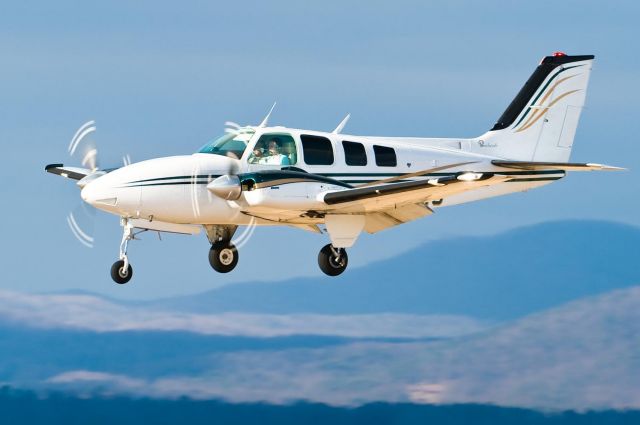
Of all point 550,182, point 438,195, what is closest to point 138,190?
point 438,195

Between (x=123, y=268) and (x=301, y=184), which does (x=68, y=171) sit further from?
(x=301, y=184)

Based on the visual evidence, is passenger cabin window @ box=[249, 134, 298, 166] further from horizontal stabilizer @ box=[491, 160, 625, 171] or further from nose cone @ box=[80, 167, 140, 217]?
horizontal stabilizer @ box=[491, 160, 625, 171]

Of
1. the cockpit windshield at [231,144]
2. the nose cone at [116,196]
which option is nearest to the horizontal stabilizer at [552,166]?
the cockpit windshield at [231,144]

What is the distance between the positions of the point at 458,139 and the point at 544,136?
8.29 feet

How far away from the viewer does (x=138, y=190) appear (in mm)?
34438

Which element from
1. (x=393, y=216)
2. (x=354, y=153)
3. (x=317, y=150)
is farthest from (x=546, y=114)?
(x=317, y=150)

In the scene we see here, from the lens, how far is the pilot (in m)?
35.1

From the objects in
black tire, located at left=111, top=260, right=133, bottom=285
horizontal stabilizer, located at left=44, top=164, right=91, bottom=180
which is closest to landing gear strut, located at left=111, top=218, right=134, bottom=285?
black tire, located at left=111, top=260, right=133, bottom=285

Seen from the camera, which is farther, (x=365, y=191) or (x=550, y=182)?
(x=550, y=182)

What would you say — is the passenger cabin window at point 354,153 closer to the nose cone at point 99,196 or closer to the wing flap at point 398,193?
the wing flap at point 398,193

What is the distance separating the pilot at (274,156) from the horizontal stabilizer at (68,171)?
6.02 metres

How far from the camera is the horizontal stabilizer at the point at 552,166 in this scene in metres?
35.7

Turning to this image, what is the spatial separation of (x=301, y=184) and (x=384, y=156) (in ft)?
10.3

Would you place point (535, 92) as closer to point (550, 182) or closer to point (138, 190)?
point (550, 182)
